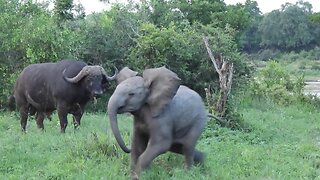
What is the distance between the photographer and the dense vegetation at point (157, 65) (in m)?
7.78

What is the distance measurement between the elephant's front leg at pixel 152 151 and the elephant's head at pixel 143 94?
279 millimetres

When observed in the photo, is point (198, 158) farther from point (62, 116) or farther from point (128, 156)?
point (62, 116)

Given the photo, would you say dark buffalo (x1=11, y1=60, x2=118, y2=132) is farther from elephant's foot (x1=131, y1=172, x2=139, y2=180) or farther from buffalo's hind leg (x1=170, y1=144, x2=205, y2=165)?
elephant's foot (x1=131, y1=172, x2=139, y2=180)

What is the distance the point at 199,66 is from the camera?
17.7 metres

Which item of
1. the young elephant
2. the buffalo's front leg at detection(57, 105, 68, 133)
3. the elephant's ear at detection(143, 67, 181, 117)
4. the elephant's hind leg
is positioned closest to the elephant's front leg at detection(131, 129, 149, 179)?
the young elephant

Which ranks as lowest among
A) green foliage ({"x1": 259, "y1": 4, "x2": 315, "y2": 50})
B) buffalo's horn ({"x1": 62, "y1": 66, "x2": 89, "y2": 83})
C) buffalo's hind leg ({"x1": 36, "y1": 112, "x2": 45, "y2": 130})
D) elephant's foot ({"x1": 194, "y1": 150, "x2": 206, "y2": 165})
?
green foliage ({"x1": 259, "y1": 4, "x2": 315, "y2": 50})

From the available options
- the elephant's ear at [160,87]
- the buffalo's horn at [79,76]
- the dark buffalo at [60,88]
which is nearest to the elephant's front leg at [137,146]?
the elephant's ear at [160,87]

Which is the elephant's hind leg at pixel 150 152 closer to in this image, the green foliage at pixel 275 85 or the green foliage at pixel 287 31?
the green foliage at pixel 275 85

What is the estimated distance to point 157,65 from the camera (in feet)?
55.2

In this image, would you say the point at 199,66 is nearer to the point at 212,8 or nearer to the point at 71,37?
the point at 71,37

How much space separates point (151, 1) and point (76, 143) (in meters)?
14.7

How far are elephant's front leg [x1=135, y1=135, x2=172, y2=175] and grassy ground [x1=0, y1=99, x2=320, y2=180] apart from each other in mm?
120

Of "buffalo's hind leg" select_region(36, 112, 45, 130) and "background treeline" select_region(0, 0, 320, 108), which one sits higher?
"background treeline" select_region(0, 0, 320, 108)

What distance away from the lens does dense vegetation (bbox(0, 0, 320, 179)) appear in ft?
25.5
